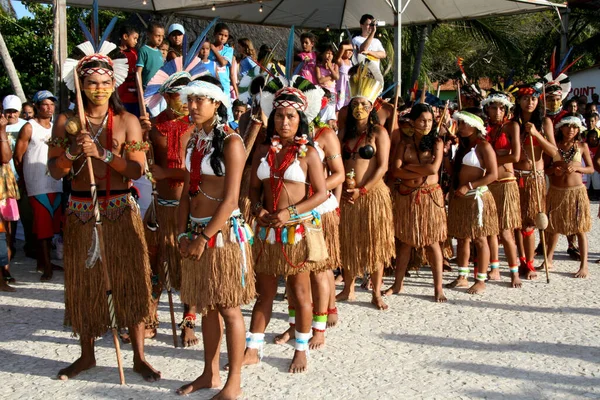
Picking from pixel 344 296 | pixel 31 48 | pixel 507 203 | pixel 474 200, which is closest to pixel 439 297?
pixel 344 296

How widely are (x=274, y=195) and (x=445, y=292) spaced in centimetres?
270


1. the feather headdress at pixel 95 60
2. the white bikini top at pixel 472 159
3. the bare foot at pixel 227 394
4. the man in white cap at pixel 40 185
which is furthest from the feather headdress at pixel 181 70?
the white bikini top at pixel 472 159

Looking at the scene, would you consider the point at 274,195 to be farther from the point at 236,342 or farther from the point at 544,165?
the point at 544,165

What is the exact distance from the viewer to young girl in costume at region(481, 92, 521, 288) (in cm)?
655

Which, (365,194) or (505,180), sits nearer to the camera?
(365,194)

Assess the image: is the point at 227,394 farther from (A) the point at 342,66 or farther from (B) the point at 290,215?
(A) the point at 342,66

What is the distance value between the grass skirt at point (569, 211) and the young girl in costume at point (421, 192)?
1.80m

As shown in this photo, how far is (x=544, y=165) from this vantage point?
24.2ft

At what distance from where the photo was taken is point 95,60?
4008 millimetres

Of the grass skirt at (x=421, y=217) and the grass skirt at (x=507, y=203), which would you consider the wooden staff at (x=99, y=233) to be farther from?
the grass skirt at (x=507, y=203)

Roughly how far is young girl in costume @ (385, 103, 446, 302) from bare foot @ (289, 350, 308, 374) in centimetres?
208

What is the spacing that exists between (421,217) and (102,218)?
9.92ft

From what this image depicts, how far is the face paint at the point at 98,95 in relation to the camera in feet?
13.1

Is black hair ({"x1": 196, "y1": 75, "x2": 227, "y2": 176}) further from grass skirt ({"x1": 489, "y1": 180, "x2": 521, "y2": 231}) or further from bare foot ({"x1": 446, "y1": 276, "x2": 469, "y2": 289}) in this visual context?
grass skirt ({"x1": 489, "y1": 180, "x2": 521, "y2": 231})
